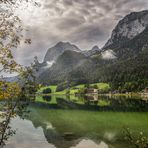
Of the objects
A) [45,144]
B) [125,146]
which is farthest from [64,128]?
[125,146]

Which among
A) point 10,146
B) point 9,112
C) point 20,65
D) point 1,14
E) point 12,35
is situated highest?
point 1,14

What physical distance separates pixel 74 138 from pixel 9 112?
38154mm

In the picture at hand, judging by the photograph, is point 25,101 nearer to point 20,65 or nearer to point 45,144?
point 20,65

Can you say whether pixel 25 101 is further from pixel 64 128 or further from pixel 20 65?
pixel 64 128

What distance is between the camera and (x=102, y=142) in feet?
171

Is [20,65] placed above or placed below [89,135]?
above

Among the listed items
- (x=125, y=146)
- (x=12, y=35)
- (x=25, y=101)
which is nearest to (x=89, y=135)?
(x=125, y=146)

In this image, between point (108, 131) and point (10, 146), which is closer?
point (10, 146)

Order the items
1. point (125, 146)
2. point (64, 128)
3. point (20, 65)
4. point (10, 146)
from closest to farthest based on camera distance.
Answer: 1. point (20, 65)
2. point (125, 146)
3. point (10, 146)
4. point (64, 128)

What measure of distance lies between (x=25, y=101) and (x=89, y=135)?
4062 centimetres

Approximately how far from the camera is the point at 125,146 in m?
45.4

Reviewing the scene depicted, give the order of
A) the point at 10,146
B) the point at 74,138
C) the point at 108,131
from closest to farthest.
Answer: the point at 10,146 < the point at 74,138 < the point at 108,131

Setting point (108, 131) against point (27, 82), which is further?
point (108, 131)

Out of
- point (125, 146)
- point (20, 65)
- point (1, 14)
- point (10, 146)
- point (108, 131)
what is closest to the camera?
point (1, 14)
